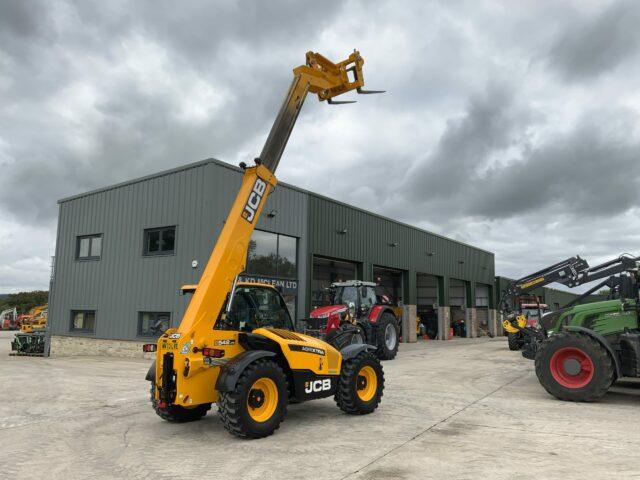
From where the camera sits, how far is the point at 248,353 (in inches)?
235

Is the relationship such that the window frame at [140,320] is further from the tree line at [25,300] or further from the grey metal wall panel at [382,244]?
the tree line at [25,300]

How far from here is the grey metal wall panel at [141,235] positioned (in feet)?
50.5

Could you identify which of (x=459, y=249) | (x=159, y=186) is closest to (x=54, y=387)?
(x=159, y=186)

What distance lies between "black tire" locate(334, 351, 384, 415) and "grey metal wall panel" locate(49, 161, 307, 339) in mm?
9075

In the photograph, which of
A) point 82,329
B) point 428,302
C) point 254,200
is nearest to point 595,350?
point 254,200

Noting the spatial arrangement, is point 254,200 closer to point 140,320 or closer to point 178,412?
point 178,412

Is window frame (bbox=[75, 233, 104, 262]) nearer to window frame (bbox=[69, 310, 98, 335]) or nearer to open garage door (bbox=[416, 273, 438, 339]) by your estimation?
window frame (bbox=[69, 310, 98, 335])

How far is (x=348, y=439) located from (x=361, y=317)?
9832 mm

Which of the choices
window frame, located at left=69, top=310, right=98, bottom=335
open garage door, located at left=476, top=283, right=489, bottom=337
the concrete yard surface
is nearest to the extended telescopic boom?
the concrete yard surface

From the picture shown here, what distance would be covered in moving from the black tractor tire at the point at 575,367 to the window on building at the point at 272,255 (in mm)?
9940

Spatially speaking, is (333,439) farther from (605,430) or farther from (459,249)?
(459,249)

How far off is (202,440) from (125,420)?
182 cm

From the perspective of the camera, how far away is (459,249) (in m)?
32.9

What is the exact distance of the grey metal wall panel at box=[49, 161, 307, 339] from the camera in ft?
50.5
